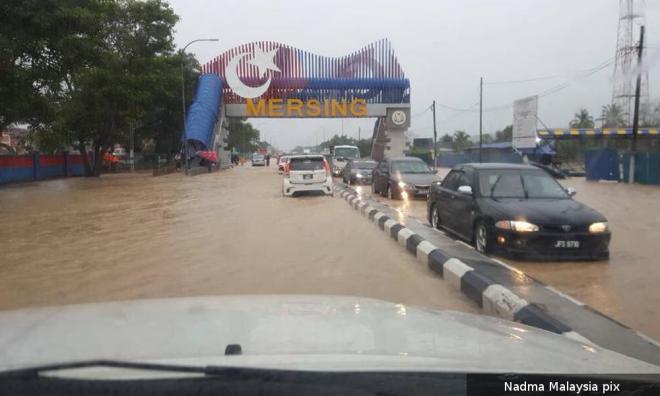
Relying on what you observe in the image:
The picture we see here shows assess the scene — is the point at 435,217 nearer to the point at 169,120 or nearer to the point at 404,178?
the point at 404,178

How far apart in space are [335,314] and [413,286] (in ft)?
13.8

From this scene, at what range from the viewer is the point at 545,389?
80.4 inches

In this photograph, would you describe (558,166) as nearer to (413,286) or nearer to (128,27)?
(128,27)

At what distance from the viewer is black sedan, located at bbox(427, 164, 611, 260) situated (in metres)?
8.18

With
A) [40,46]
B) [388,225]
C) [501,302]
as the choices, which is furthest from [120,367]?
[40,46]

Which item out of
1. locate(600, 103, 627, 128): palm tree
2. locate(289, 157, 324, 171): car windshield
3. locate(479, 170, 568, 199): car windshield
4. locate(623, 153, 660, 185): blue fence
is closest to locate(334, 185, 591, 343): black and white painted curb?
locate(479, 170, 568, 199): car windshield

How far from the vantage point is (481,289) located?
20.4 ft

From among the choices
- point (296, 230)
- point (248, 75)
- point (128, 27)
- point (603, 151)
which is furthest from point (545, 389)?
point (248, 75)

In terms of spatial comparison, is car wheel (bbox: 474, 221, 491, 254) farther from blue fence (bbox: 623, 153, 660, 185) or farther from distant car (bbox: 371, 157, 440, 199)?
blue fence (bbox: 623, 153, 660, 185)

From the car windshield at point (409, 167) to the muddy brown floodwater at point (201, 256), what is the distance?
417cm

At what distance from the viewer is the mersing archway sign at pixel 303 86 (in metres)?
46.1

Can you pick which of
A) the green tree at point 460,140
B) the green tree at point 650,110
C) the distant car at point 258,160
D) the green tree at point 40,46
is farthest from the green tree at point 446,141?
the green tree at point 40,46

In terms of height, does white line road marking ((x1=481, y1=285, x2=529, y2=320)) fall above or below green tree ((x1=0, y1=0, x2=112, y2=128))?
below

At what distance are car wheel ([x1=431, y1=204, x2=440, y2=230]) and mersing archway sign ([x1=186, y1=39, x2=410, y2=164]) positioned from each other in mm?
34288
